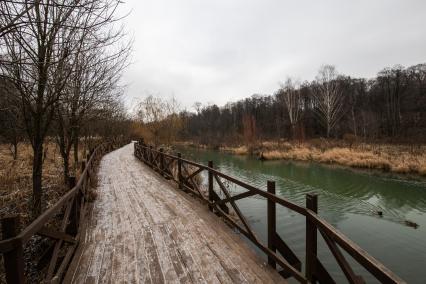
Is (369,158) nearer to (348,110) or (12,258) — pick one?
(12,258)

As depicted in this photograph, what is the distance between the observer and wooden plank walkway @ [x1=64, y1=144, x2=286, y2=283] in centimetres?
323

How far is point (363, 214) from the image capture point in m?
9.18

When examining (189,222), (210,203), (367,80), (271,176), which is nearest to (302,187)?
(271,176)

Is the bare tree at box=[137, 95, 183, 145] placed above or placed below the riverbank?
above

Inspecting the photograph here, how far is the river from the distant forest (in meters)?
16.7

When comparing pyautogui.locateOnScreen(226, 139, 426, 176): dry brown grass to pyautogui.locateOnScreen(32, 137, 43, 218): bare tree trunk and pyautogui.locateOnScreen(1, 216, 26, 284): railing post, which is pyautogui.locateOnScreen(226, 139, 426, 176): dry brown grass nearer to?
pyautogui.locateOnScreen(32, 137, 43, 218): bare tree trunk

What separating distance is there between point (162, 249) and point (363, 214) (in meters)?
7.96

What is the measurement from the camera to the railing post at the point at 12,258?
2.23 meters

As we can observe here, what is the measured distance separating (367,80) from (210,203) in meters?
62.5

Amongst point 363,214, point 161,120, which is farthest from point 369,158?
point 161,120

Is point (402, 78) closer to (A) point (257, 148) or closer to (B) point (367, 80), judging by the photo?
(B) point (367, 80)

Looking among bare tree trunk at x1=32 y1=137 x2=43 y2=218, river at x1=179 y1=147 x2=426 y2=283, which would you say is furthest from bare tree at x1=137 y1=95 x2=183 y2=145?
bare tree trunk at x1=32 y1=137 x2=43 y2=218

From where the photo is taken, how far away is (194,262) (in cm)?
355

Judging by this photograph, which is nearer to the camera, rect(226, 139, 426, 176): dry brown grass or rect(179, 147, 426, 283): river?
rect(179, 147, 426, 283): river
